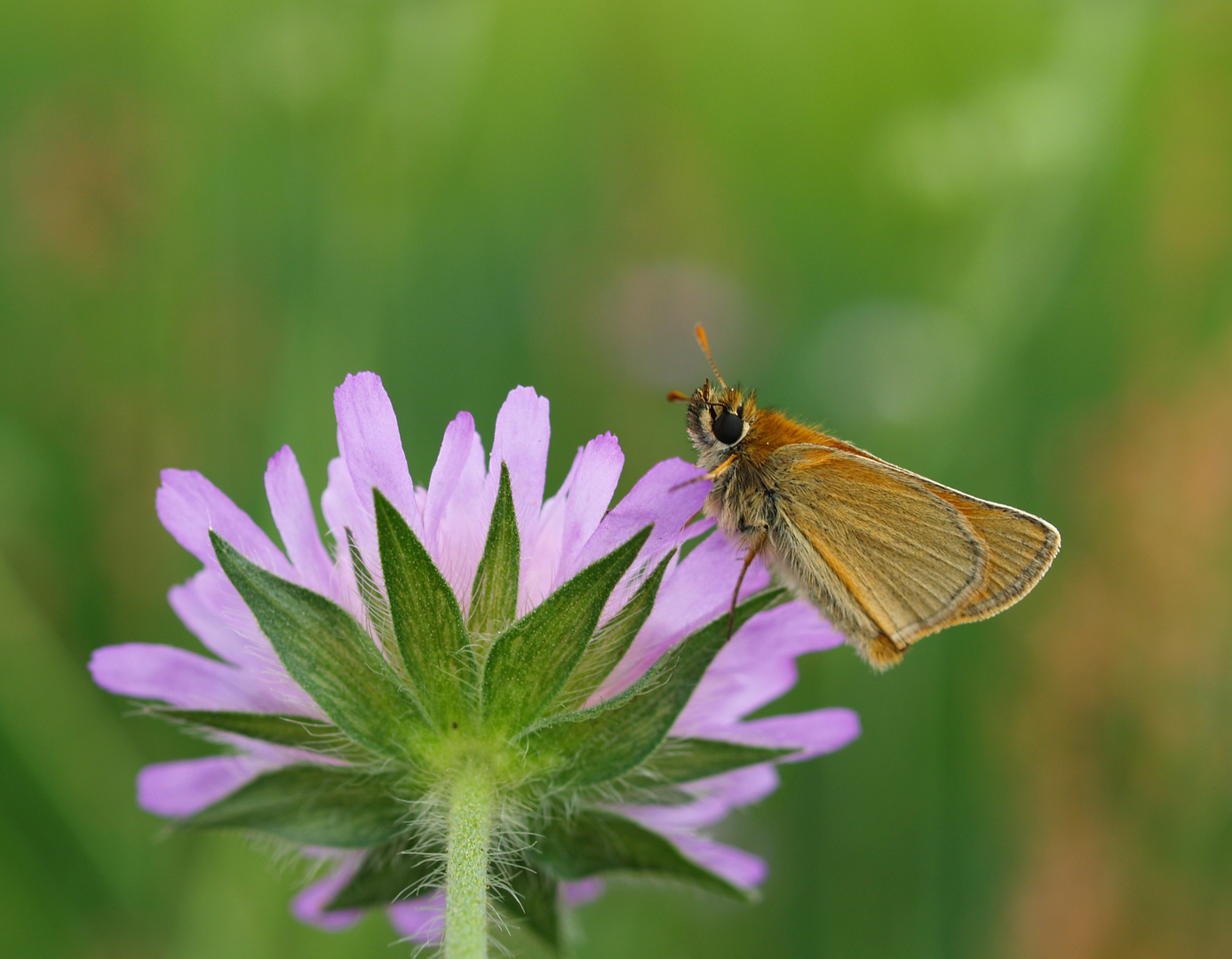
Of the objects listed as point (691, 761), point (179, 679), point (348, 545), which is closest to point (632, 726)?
point (691, 761)

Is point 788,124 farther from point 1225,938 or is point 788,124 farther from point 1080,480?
point 1225,938

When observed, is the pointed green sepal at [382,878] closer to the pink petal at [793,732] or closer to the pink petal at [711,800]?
Answer: the pink petal at [711,800]

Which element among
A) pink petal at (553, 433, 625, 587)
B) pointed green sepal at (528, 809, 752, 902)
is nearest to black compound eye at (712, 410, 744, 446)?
pink petal at (553, 433, 625, 587)

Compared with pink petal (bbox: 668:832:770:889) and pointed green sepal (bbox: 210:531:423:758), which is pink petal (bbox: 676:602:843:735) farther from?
pointed green sepal (bbox: 210:531:423:758)

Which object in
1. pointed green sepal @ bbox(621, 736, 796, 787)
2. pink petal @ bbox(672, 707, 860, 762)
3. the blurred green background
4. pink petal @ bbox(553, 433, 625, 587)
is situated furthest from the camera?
the blurred green background

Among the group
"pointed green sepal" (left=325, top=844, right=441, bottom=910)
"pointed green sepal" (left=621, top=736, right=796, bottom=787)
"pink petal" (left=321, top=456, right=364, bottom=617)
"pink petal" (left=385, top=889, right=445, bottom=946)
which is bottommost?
"pink petal" (left=385, top=889, right=445, bottom=946)

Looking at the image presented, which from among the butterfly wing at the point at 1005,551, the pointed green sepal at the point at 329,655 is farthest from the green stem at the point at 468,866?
the butterfly wing at the point at 1005,551
